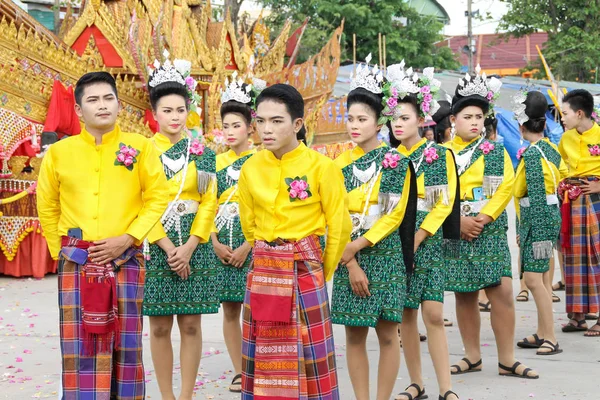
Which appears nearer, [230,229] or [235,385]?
[235,385]

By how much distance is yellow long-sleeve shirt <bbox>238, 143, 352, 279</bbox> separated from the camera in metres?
4.23

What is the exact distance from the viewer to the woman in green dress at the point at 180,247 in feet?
16.9

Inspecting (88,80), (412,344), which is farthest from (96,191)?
(412,344)

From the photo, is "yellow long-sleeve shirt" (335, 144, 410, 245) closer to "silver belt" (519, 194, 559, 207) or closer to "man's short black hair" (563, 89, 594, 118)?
"silver belt" (519, 194, 559, 207)

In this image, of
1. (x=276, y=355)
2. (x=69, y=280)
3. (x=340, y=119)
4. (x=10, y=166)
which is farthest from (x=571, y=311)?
(x=340, y=119)

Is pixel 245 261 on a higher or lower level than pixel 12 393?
higher

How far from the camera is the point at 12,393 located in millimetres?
5648

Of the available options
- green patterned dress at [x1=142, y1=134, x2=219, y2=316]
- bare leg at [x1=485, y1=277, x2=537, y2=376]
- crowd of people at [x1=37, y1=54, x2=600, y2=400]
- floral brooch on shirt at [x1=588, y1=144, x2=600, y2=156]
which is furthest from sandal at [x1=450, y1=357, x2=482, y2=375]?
floral brooch on shirt at [x1=588, y1=144, x2=600, y2=156]

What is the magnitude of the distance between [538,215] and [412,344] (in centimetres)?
191

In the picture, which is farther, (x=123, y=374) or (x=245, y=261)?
(x=245, y=261)

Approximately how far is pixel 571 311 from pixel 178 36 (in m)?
7.90

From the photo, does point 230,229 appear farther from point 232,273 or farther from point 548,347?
point 548,347

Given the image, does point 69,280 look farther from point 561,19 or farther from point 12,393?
point 561,19

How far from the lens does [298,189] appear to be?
418 cm
